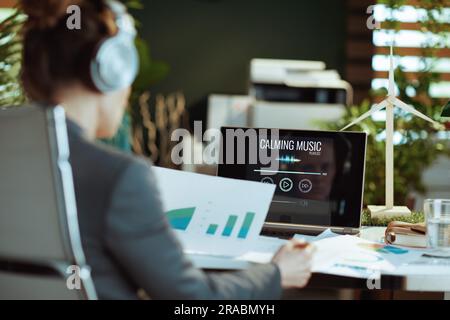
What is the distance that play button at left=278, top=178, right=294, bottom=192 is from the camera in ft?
6.06

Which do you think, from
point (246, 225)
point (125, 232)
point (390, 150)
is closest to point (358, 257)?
point (246, 225)

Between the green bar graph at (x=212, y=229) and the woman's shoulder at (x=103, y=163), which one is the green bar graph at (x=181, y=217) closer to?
the green bar graph at (x=212, y=229)

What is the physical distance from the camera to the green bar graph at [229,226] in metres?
1.59

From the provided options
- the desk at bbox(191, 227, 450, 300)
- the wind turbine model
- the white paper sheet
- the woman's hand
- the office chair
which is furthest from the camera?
the wind turbine model

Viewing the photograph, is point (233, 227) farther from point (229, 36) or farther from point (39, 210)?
point (229, 36)

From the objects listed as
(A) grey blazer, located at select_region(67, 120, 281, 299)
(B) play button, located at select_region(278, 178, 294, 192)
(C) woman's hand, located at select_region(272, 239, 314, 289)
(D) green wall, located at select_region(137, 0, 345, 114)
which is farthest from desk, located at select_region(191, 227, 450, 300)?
(D) green wall, located at select_region(137, 0, 345, 114)

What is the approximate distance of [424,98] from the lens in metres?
3.98

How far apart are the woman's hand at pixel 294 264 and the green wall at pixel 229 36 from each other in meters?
5.88

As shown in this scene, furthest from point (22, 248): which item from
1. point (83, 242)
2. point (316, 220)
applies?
point (316, 220)

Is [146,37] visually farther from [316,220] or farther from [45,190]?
[45,190]

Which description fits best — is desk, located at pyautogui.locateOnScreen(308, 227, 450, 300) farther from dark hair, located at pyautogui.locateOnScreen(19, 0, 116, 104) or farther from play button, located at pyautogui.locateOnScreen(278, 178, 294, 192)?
dark hair, located at pyautogui.locateOnScreen(19, 0, 116, 104)

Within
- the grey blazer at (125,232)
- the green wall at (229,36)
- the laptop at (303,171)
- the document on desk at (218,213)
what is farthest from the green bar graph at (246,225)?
the green wall at (229,36)

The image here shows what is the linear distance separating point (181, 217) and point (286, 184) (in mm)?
329

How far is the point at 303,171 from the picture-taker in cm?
183
